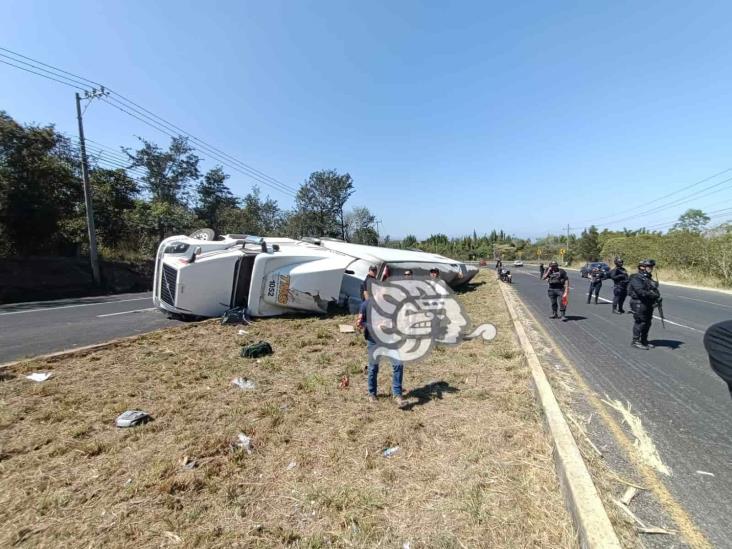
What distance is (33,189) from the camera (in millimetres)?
16781

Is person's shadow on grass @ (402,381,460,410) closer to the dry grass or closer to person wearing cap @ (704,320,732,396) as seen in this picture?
the dry grass

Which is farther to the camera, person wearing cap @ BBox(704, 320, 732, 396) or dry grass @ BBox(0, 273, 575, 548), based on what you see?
dry grass @ BBox(0, 273, 575, 548)

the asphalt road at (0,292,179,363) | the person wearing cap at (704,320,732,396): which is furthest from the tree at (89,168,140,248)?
the person wearing cap at (704,320,732,396)

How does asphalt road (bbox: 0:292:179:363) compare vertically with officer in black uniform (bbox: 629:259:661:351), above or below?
below

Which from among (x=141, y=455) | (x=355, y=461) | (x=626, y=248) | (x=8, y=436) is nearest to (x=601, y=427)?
(x=355, y=461)

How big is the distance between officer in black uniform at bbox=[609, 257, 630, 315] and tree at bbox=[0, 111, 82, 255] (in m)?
24.9

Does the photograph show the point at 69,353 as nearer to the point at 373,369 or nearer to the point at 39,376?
the point at 39,376

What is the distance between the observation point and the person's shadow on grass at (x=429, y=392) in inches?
166

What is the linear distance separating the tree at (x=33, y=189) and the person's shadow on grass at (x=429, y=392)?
21.2 m

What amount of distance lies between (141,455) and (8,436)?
1624mm

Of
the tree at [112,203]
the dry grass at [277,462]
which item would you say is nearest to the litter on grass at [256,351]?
the dry grass at [277,462]

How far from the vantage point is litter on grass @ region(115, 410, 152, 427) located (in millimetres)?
3688

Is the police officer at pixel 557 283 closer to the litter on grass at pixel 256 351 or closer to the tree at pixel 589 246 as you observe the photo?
the litter on grass at pixel 256 351

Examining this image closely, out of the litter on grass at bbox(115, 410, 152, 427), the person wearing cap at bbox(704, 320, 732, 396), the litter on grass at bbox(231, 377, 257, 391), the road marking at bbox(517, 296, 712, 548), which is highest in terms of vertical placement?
the person wearing cap at bbox(704, 320, 732, 396)
